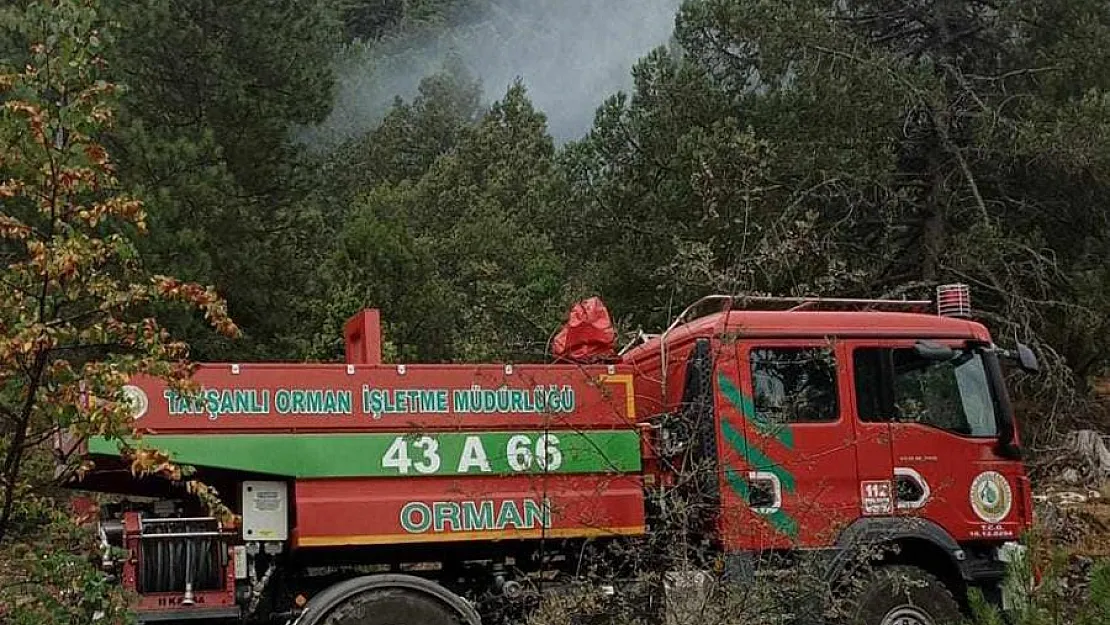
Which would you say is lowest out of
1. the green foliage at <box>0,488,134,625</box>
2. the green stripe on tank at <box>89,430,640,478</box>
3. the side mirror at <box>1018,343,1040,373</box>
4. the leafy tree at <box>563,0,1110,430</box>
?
the green foliage at <box>0,488,134,625</box>

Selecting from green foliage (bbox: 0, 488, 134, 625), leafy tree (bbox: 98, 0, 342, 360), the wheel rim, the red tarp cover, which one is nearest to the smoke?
leafy tree (bbox: 98, 0, 342, 360)

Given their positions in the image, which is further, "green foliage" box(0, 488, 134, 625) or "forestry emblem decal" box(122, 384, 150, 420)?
"forestry emblem decal" box(122, 384, 150, 420)

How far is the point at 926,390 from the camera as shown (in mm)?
8000

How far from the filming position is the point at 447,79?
48.6m

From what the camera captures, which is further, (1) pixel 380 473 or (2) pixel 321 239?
(2) pixel 321 239

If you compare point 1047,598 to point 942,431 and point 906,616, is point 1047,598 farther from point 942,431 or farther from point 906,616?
point 942,431

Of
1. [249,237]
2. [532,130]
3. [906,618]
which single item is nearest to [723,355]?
[906,618]

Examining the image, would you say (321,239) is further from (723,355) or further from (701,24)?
(723,355)

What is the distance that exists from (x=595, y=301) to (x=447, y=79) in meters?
41.6

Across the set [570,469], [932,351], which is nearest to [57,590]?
[570,469]

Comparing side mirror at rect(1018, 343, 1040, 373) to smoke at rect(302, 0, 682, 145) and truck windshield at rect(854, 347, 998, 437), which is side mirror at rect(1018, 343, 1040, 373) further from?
smoke at rect(302, 0, 682, 145)

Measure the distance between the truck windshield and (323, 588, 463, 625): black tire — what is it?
9.46 ft

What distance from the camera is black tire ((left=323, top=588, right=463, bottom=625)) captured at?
22.4 ft

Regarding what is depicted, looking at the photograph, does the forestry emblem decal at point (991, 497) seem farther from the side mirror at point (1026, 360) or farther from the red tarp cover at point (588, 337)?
the red tarp cover at point (588, 337)
